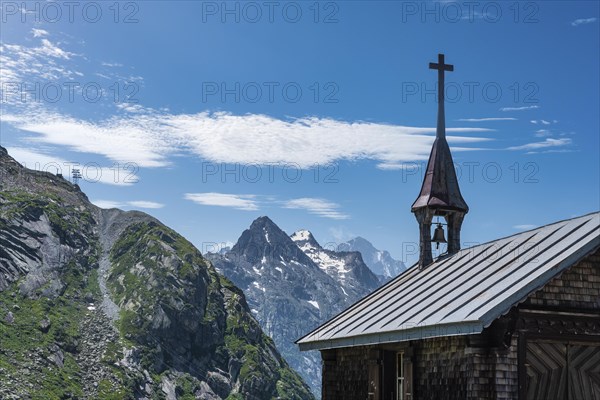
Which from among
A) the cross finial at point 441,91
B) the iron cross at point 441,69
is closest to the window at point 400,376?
the cross finial at point 441,91

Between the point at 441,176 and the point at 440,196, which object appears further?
the point at 441,176

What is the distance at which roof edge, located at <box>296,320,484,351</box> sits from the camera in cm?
1938

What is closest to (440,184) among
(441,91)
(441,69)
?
(441,91)

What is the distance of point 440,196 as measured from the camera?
33.2 m

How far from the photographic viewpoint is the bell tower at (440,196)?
1286 inches

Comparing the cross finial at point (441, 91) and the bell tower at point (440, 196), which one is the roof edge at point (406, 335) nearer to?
the bell tower at point (440, 196)

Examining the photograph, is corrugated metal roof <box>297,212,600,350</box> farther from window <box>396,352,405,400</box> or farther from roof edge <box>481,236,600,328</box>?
window <box>396,352,405,400</box>

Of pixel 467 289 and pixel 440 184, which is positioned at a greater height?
pixel 440 184

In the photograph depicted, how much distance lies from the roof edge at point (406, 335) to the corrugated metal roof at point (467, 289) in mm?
23

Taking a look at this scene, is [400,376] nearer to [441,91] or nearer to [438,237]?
[438,237]

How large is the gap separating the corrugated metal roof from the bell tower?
249 centimetres

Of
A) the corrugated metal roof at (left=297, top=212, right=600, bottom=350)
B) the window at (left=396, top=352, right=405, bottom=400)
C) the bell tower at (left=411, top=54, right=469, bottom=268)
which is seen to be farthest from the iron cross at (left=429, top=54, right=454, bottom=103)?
the window at (left=396, top=352, right=405, bottom=400)

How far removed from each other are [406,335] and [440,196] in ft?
38.5

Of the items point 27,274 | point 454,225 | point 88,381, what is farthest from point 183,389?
point 454,225
